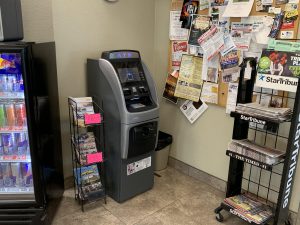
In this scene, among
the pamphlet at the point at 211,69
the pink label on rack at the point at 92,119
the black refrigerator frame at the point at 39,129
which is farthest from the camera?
the pamphlet at the point at 211,69

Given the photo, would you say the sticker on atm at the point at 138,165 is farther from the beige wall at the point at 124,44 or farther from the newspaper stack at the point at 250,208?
the newspaper stack at the point at 250,208

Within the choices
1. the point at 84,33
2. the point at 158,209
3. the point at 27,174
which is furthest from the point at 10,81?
the point at 158,209

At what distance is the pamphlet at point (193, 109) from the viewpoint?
275 cm

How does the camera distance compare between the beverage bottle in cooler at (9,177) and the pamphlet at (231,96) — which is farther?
the pamphlet at (231,96)

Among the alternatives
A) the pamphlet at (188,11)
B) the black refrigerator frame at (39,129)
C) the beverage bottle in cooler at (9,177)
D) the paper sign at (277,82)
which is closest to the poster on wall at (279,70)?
the paper sign at (277,82)

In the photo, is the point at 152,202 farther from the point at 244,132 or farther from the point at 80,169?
the point at 244,132

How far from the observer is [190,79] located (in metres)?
2.78

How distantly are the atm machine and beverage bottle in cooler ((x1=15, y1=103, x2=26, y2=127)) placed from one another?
68 cm

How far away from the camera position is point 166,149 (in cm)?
304

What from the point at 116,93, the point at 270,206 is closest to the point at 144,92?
the point at 116,93

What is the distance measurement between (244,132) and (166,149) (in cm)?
100

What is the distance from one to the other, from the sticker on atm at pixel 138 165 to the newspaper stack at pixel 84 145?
13.4 inches

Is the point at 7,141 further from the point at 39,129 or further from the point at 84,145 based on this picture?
the point at 84,145

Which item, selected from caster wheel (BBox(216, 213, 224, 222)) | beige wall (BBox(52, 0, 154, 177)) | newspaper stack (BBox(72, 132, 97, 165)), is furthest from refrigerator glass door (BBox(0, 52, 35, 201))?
caster wheel (BBox(216, 213, 224, 222))
